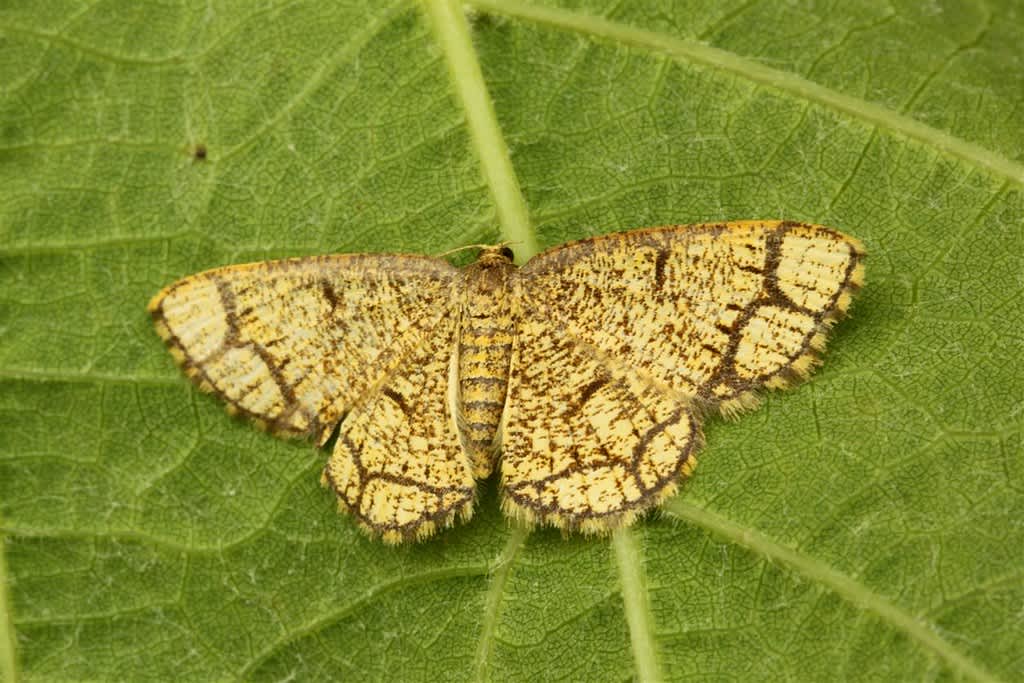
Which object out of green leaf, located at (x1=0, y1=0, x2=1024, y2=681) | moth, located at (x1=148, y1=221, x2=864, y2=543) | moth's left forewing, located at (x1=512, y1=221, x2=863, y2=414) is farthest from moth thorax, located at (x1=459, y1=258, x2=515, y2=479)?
green leaf, located at (x1=0, y1=0, x2=1024, y2=681)

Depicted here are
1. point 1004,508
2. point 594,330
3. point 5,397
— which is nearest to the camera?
point 1004,508

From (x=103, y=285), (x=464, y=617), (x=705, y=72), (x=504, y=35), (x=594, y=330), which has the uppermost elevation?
(x=504, y=35)

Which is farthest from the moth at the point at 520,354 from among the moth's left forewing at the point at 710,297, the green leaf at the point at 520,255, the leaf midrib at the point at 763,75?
the leaf midrib at the point at 763,75

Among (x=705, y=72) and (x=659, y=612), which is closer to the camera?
(x=659, y=612)

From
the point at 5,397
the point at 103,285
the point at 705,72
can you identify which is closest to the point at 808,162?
the point at 705,72

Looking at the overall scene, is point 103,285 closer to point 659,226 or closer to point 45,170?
point 45,170

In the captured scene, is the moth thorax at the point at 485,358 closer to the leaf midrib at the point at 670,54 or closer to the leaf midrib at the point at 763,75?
the leaf midrib at the point at 670,54
